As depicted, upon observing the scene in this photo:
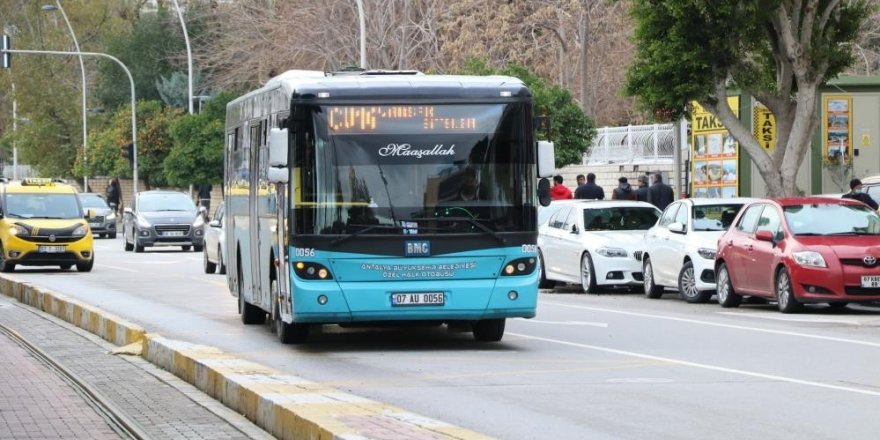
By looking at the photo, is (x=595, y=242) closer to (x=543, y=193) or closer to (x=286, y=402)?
(x=543, y=193)

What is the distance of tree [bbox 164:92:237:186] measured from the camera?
62188 mm

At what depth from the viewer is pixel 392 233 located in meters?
16.3

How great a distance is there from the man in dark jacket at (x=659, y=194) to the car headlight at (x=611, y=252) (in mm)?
6303

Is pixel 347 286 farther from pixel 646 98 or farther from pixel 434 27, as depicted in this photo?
pixel 434 27

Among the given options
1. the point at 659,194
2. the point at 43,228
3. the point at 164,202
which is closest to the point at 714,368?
the point at 659,194

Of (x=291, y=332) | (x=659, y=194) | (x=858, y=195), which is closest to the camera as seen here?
(x=291, y=332)

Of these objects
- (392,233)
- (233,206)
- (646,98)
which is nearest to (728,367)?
(392,233)

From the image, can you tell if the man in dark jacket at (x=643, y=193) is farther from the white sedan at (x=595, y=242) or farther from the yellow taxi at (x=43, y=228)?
the yellow taxi at (x=43, y=228)

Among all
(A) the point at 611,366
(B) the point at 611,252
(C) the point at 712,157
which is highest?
(C) the point at 712,157

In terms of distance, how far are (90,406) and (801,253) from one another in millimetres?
11496

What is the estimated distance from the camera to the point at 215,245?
112ft

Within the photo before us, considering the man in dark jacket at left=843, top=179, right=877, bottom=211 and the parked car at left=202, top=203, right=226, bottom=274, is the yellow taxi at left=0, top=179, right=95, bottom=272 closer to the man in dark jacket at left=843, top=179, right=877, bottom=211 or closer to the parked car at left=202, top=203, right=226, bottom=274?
the parked car at left=202, top=203, right=226, bottom=274

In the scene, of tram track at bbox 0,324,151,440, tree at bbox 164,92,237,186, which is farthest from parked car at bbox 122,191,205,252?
tram track at bbox 0,324,151,440

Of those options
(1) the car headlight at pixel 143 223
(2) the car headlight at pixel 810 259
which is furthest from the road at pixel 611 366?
(1) the car headlight at pixel 143 223
